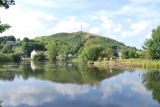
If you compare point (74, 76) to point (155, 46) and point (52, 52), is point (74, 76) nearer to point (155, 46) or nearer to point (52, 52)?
point (155, 46)

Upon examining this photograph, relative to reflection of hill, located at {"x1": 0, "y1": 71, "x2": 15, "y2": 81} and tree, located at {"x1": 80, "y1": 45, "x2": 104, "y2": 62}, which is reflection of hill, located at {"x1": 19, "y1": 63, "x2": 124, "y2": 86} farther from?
tree, located at {"x1": 80, "y1": 45, "x2": 104, "y2": 62}

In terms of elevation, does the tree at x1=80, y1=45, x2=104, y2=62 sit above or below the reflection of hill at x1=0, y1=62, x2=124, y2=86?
above

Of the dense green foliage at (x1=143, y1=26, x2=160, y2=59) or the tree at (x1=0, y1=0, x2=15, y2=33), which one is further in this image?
the dense green foliage at (x1=143, y1=26, x2=160, y2=59)

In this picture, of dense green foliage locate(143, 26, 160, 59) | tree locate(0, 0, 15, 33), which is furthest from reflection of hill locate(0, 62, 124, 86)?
dense green foliage locate(143, 26, 160, 59)

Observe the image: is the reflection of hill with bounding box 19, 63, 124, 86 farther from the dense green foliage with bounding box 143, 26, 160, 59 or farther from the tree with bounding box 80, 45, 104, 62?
the tree with bounding box 80, 45, 104, 62

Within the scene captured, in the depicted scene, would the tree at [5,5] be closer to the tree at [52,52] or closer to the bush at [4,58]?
the bush at [4,58]

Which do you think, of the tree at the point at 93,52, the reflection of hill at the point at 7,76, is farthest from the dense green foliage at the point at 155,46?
the reflection of hill at the point at 7,76

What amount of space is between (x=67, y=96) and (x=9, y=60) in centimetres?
6622

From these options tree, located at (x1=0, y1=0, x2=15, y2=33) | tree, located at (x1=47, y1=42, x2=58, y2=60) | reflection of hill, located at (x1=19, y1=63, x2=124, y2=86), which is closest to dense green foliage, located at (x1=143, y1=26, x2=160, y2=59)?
reflection of hill, located at (x1=19, y1=63, x2=124, y2=86)

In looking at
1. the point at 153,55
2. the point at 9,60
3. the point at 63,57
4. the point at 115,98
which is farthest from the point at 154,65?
the point at 63,57

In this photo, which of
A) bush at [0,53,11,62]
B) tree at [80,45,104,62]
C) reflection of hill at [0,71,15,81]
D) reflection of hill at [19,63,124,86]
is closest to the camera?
reflection of hill at [19,63,124,86]

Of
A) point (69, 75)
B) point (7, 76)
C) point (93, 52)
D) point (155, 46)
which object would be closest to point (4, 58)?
point (93, 52)

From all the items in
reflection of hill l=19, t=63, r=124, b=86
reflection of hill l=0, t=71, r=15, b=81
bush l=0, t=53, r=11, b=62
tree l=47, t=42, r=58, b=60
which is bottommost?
reflection of hill l=19, t=63, r=124, b=86

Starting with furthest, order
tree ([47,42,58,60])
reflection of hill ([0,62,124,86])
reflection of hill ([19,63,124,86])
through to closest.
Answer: tree ([47,42,58,60]) → reflection of hill ([0,62,124,86]) → reflection of hill ([19,63,124,86])
